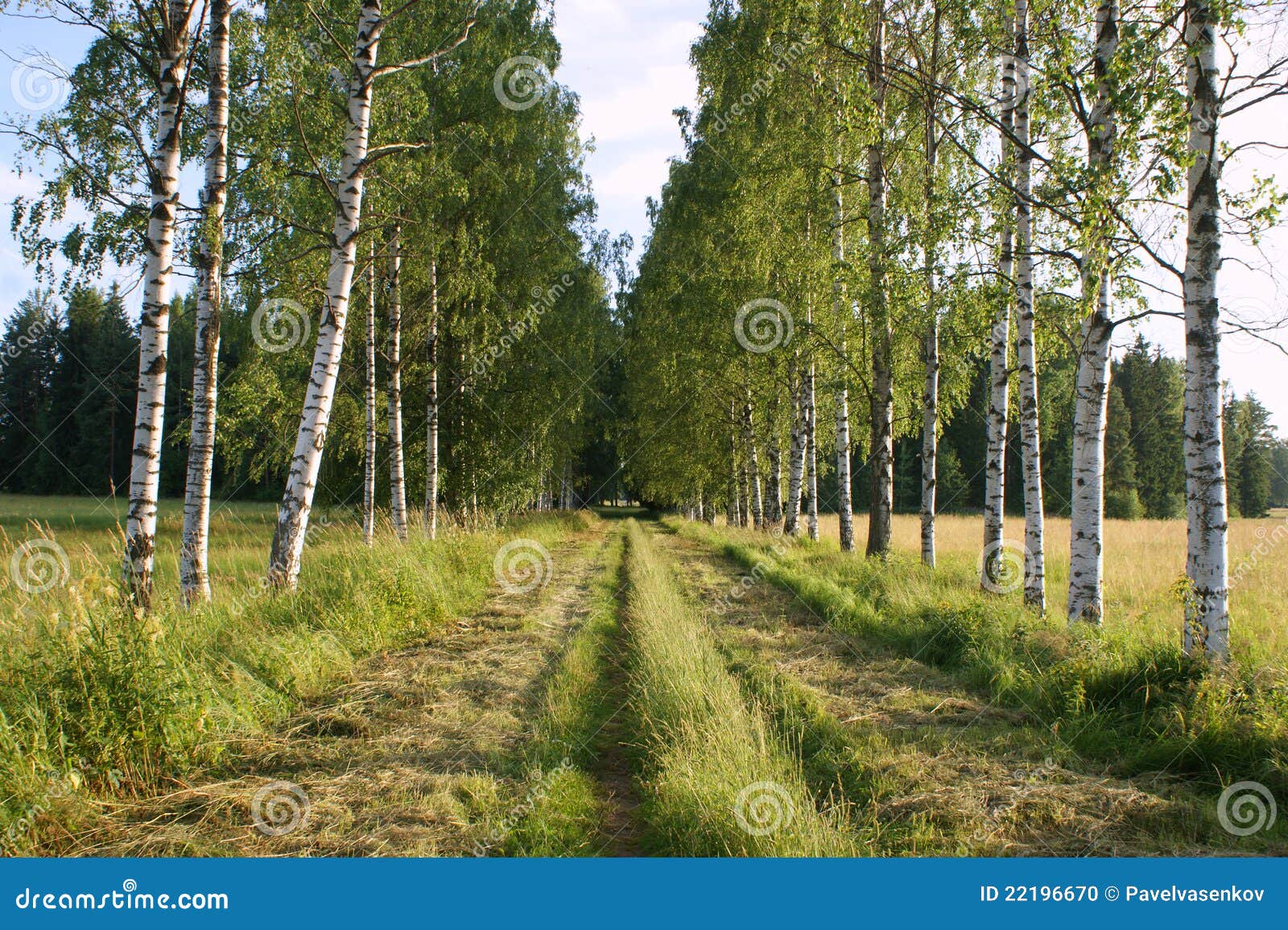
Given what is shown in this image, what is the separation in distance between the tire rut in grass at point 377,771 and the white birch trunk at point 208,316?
8.83 ft

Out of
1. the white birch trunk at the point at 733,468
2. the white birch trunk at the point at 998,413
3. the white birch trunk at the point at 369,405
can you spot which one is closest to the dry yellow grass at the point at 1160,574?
the white birch trunk at the point at 998,413

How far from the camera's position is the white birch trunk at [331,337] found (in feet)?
25.8

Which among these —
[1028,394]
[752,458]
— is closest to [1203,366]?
[1028,394]

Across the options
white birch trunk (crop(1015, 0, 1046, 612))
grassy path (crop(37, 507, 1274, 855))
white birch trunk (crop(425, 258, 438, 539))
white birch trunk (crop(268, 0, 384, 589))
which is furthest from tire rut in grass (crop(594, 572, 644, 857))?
white birch trunk (crop(425, 258, 438, 539))

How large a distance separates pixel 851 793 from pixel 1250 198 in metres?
6.10

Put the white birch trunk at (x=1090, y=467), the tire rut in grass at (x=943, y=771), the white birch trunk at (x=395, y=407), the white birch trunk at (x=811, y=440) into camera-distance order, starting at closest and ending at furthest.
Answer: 1. the tire rut in grass at (x=943, y=771)
2. the white birch trunk at (x=1090, y=467)
3. the white birch trunk at (x=395, y=407)
4. the white birch trunk at (x=811, y=440)

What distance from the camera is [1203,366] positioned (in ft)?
18.4

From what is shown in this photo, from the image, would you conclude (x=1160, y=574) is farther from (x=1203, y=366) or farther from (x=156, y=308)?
(x=156, y=308)

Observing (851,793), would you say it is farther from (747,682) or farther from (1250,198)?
(1250,198)

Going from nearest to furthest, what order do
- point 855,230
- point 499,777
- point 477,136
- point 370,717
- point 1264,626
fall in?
point 499,777 < point 370,717 < point 1264,626 < point 477,136 < point 855,230

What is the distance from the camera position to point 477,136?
1417cm

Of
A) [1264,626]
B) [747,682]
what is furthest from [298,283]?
[1264,626]

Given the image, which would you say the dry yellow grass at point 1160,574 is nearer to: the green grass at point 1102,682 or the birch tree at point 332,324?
the green grass at point 1102,682

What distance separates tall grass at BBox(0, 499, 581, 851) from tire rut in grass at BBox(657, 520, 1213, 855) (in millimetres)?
4193
